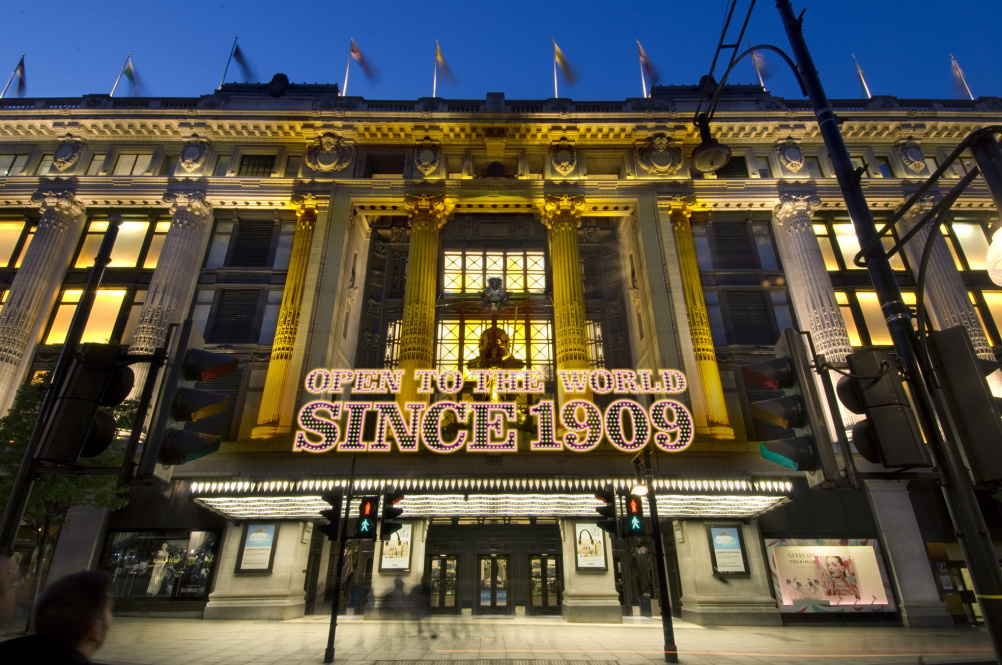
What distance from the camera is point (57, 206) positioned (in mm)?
28766

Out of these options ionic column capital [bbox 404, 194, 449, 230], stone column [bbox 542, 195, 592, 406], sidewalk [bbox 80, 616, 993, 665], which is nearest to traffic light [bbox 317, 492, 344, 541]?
sidewalk [bbox 80, 616, 993, 665]

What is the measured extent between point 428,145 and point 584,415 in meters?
19.9

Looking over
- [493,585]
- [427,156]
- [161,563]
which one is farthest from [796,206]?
[161,563]

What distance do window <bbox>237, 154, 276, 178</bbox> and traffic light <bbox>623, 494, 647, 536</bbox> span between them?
29262mm

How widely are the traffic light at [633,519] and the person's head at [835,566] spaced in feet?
45.2

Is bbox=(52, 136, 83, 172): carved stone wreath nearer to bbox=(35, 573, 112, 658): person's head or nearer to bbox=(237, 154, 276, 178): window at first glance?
bbox=(237, 154, 276, 178): window

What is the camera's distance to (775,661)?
11500mm

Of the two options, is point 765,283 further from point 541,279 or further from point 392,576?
point 392,576

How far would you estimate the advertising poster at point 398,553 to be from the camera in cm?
2172

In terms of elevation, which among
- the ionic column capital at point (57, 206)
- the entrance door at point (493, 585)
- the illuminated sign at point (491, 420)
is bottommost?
the entrance door at point (493, 585)

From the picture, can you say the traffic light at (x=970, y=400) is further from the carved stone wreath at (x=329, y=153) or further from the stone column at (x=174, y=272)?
the carved stone wreath at (x=329, y=153)

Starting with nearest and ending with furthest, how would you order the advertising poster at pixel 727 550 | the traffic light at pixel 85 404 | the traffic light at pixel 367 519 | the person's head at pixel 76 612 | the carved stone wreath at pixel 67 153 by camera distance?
the person's head at pixel 76 612 < the traffic light at pixel 85 404 < the traffic light at pixel 367 519 < the advertising poster at pixel 727 550 < the carved stone wreath at pixel 67 153

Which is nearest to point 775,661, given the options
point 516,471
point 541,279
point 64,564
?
point 516,471

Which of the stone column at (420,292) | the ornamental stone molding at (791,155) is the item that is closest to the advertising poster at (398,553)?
the stone column at (420,292)
